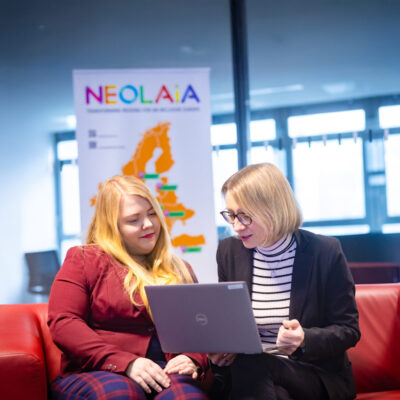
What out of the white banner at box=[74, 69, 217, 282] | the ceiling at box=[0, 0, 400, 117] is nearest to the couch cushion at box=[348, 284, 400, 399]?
the white banner at box=[74, 69, 217, 282]

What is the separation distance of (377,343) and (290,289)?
61 cm

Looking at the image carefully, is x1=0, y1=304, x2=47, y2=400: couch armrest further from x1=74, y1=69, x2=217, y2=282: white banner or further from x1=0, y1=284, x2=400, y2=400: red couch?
x1=74, y1=69, x2=217, y2=282: white banner

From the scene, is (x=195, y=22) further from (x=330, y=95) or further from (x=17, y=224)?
(x=17, y=224)

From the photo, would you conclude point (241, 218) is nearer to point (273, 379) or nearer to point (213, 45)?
point (273, 379)

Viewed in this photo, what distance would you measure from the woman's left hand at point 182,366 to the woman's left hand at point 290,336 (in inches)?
13.7

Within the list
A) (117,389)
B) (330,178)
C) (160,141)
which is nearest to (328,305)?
(117,389)

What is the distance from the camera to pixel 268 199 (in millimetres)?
1971

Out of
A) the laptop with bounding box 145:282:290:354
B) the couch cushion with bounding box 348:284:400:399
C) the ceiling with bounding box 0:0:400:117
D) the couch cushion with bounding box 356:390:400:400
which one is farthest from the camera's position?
the ceiling with bounding box 0:0:400:117

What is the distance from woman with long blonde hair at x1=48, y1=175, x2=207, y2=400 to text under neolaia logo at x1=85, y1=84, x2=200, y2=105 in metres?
1.86

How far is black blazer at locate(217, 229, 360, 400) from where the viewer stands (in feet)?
6.22

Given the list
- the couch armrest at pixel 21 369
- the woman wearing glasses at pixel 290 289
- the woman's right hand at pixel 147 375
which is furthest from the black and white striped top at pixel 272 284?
the couch armrest at pixel 21 369

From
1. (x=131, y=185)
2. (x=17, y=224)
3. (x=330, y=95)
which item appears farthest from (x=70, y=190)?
(x=131, y=185)

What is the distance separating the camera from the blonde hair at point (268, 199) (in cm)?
197

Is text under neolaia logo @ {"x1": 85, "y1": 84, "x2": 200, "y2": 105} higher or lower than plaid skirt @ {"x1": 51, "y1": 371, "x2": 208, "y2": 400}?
higher
